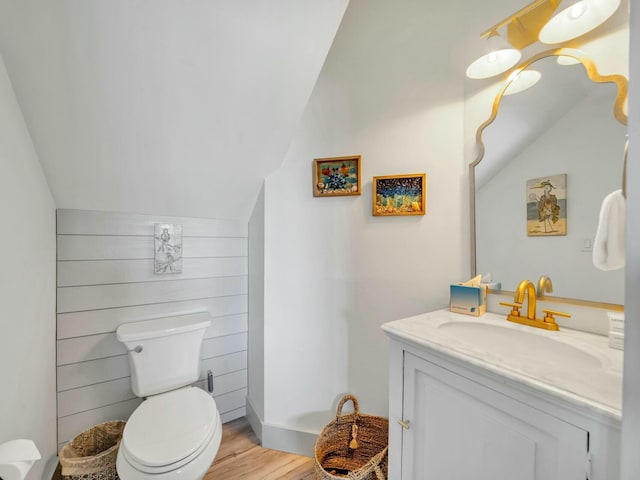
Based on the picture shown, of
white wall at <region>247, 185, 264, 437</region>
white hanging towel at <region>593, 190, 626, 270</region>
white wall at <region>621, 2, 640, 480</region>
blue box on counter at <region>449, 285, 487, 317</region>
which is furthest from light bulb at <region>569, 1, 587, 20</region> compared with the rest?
white wall at <region>247, 185, 264, 437</region>

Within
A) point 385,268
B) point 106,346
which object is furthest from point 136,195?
point 385,268

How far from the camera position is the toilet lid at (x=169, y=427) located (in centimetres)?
107

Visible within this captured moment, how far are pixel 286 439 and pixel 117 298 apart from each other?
4.29 feet

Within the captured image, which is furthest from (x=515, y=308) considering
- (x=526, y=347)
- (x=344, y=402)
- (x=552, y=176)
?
(x=344, y=402)

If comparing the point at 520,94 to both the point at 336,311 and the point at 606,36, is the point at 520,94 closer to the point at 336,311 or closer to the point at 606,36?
the point at 606,36

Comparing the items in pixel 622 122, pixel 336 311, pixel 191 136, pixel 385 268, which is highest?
pixel 191 136

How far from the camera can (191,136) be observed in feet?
4.66

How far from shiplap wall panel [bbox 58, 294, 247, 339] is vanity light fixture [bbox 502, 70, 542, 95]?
1938mm

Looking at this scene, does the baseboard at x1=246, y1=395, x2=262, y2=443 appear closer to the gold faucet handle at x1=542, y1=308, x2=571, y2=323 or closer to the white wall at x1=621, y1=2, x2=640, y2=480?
the gold faucet handle at x1=542, y1=308, x2=571, y2=323

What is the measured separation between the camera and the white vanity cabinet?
599 mm

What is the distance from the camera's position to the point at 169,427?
3.97 feet

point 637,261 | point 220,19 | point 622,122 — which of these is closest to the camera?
point 637,261

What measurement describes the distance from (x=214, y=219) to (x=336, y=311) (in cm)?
102

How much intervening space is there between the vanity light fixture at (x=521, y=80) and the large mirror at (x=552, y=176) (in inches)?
0.6
